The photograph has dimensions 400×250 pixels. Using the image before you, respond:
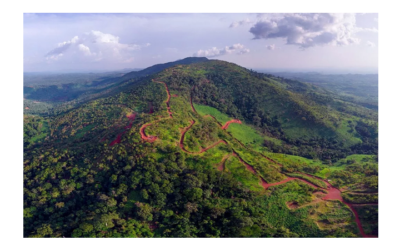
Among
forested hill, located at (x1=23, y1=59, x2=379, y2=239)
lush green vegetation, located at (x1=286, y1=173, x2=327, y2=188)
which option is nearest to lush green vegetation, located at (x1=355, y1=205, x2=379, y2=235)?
forested hill, located at (x1=23, y1=59, x2=379, y2=239)

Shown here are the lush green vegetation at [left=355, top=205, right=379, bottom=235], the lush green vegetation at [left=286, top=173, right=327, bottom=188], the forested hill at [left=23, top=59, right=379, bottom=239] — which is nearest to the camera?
the lush green vegetation at [left=355, top=205, right=379, bottom=235]

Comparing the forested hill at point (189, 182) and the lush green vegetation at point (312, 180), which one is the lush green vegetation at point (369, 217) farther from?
the lush green vegetation at point (312, 180)

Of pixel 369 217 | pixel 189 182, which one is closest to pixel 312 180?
pixel 369 217

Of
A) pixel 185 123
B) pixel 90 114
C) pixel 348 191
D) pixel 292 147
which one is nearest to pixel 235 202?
pixel 348 191

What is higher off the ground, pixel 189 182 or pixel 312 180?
pixel 189 182

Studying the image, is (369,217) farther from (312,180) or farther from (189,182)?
(189,182)

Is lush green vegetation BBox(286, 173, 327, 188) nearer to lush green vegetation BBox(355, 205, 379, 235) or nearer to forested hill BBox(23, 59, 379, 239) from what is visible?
forested hill BBox(23, 59, 379, 239)

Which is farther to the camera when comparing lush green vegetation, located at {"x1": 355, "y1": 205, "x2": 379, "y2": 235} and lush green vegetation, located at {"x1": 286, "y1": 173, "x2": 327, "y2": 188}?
lush green vegetation, located at {"x1": 286, "y1": 173, "x2": 327, "y2": 188}

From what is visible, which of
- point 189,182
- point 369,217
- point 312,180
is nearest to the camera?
point 369,217

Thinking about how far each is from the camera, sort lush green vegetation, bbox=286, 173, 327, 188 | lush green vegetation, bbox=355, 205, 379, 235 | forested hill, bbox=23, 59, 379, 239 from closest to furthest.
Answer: lush green vegetation, bbox=355, 205, 379, 235 → forested hill, bbox=23, 59, 379, 239 → lush green vegetation, bbox=286, 173, 327, 188
